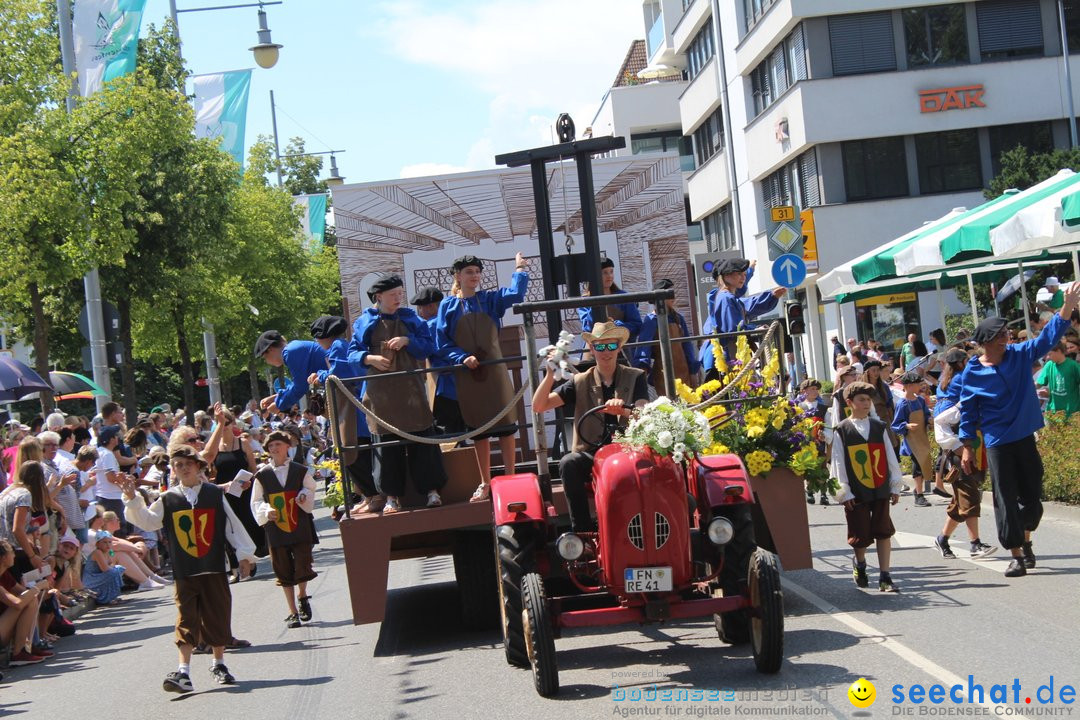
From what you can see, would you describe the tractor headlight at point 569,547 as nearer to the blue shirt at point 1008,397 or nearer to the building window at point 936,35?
the blue shirt at point 1008,397

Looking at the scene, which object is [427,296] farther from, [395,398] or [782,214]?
[782,214]

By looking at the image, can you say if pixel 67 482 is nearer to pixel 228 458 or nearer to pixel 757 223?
pixel 228 458

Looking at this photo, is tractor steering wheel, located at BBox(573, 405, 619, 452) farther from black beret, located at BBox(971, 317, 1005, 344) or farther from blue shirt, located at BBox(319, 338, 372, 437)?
black beret, located at BBox(971, 317, 1005, 344)

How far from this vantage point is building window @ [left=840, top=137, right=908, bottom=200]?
3409 cm

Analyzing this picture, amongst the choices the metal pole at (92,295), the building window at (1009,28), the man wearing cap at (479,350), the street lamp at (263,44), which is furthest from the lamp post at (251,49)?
the man wearing cap at (479,350)

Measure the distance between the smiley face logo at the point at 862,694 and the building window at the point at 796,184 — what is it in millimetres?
28426

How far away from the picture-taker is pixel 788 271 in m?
17.5

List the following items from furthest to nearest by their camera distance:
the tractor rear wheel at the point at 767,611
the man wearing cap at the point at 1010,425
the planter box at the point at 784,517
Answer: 1. the man wearing cap at the point at 1010,425
2. the planter box at the point at 784,517
3. the tractor rear wheel at the point at 767,611

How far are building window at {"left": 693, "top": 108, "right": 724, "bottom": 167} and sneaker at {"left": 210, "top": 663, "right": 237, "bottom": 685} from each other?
35.1m

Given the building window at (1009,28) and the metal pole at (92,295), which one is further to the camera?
the building window at (1009,28)

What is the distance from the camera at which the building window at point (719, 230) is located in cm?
4441

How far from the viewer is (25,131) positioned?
830 inches

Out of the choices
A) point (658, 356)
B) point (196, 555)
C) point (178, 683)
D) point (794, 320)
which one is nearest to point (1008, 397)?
point (794, 320)

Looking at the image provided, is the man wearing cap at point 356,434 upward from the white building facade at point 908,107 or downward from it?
downward
